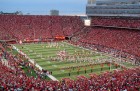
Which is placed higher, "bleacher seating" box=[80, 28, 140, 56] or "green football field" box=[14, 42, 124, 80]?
"bleacher seating" box=[80, 28, 140, 56]

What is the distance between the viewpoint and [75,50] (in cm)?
4638

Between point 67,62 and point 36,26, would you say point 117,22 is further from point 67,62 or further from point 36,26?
point 67,62

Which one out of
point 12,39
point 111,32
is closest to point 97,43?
point 111,32

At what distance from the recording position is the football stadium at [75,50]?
20.9 m

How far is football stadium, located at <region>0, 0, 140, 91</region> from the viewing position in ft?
68.6

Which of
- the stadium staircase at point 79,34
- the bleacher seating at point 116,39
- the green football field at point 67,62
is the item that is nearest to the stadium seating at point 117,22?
the bleacher seating at point 116,39

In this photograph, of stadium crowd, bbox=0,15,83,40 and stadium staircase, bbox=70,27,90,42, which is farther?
stadium staircase, bbox=70,27,90,42

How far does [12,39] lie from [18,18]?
10476mm

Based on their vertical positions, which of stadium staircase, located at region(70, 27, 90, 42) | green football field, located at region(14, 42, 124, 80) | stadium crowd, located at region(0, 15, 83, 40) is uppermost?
stadium crowd, located at region(0, 15, 83, 40)

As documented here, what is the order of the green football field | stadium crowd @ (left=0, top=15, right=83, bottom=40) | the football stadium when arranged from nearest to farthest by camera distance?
the football stadium → the green football field → stadium crowd @ (left=0, top=15, right=83, bottom=40)

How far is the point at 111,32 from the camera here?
5600 centimetres

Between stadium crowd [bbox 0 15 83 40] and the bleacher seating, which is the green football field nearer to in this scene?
the bleacher seating

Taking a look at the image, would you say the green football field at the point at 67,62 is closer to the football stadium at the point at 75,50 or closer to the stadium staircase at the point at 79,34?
Answer: the football stadium at the point at 75,50

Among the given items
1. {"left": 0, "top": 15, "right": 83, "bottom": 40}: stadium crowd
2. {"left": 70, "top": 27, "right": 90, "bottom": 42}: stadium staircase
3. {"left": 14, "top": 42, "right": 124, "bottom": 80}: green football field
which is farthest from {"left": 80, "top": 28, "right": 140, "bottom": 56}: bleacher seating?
{"left": 0, "top": 15, "right": 83, "bottom": 40}: stadium crowd
